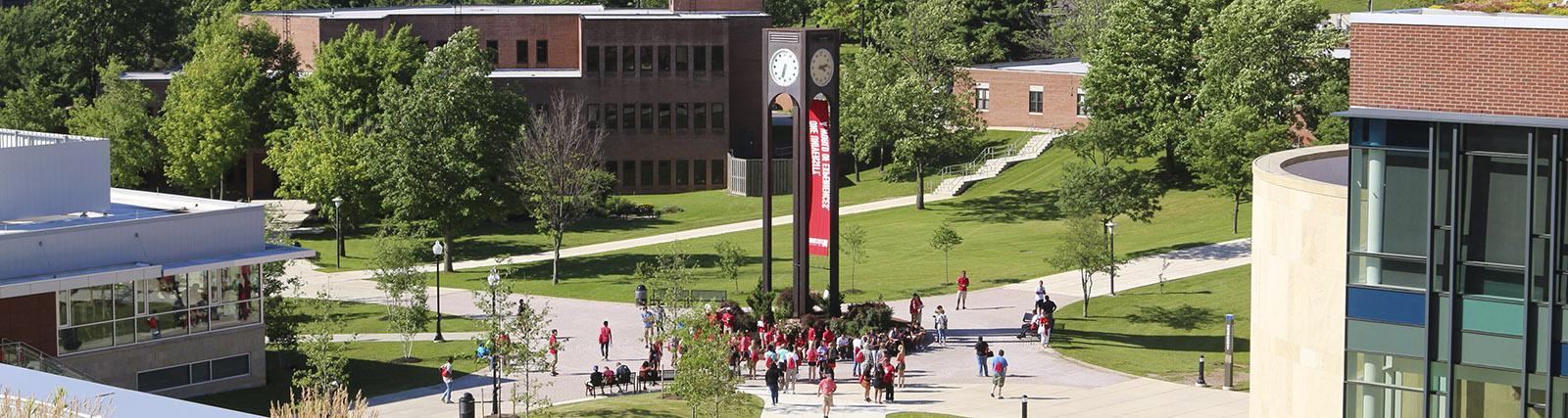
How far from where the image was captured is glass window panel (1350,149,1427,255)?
3152cm

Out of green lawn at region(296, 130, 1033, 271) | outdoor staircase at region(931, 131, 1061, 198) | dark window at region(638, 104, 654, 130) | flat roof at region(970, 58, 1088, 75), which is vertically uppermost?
flat roof at region(970, 58, 1088, 75)

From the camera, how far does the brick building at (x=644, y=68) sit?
9644cm

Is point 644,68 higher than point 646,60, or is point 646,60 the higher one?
point 646,60

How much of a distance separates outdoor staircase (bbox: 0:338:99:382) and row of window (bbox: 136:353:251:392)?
376 cm

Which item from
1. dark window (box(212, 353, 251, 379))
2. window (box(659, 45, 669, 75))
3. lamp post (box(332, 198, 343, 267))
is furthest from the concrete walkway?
window (box(659, 45, 669, 75))

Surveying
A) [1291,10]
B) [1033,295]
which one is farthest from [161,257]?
[1291,10]

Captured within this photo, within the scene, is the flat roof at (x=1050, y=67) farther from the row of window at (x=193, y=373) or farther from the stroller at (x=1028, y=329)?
the row of window at (x=193, y=373)

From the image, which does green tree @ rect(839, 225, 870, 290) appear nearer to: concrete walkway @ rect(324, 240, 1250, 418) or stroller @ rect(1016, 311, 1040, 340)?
concrete walkway @ rect(324, 240, 1250, 418)

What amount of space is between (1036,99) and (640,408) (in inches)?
2140

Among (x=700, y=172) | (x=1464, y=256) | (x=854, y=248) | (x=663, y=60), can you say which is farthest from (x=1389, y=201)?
(x=700, y=172)

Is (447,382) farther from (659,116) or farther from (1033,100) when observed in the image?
(1033,100)

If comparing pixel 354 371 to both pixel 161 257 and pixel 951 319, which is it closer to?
pixel 161 257

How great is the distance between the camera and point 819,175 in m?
59.2

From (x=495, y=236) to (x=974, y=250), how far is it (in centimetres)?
2151
